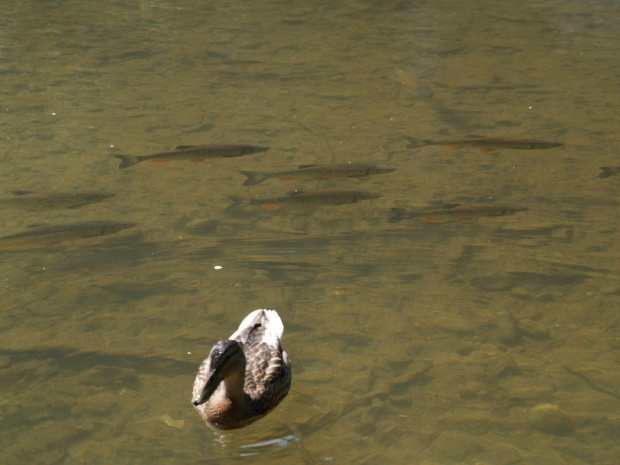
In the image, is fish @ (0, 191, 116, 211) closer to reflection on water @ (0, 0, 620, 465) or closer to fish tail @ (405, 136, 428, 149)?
reflection on water @ (0, 0, 620, 465)

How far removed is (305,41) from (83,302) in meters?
7.68

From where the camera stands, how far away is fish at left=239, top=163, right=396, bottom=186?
7414 mm

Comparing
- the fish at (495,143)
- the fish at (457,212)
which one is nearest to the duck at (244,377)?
the fish at (457,212)

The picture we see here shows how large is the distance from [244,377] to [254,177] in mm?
3390

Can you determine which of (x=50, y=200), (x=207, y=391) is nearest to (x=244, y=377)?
(x=207, y=391)

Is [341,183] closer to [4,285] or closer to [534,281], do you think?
[534,281]

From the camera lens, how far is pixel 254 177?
7.46 meters

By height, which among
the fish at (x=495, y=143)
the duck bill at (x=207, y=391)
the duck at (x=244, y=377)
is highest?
the duck bill at (x=207, y=391)

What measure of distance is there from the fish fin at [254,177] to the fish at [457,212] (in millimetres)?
1349

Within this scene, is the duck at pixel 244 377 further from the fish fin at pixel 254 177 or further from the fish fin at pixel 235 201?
the fish fin at pixel 254 177

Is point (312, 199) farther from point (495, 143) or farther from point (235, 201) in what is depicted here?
point (495, 143)

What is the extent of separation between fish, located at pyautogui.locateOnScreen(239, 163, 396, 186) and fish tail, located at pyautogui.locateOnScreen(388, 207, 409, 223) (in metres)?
0.80

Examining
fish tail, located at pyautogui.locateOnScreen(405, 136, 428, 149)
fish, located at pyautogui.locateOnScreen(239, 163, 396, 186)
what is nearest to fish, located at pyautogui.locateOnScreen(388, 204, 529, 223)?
fish, located at pyautogui.locateOnScreen(239, 163, 396, 186)

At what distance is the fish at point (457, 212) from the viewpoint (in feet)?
21.6
